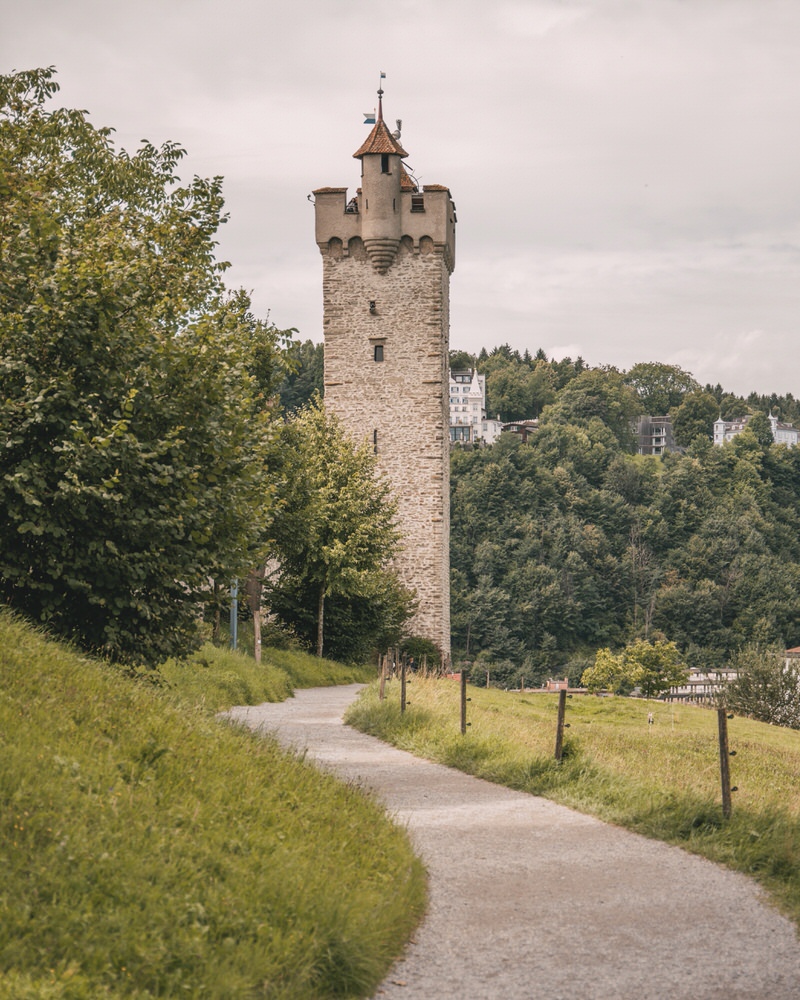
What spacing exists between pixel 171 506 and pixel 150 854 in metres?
6.72

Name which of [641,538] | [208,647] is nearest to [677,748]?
[208,647]

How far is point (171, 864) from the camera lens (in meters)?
5.86

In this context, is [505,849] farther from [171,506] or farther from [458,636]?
[458,636]

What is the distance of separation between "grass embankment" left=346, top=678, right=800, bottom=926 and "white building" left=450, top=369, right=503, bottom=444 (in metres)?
155

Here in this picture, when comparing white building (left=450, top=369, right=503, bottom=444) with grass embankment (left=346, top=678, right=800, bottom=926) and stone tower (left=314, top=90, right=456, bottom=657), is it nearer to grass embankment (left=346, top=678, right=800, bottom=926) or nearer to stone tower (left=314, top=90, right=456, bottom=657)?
stone tower (left=314, top=90, right=456, bottom=657)

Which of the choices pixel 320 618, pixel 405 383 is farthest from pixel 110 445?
pixel 405 383

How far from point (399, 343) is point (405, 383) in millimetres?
1327

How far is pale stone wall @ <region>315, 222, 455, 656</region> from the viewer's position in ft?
133

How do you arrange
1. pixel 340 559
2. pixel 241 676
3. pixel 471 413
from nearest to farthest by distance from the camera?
1. pixel 241 676
2. pixel 340 559
3. pixel 471 413

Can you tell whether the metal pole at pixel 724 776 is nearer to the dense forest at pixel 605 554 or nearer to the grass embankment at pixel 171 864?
the grass embankment at pixel 171 864

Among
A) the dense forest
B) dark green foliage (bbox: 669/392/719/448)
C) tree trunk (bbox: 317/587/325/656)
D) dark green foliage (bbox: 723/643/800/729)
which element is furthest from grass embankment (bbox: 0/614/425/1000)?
dark green foliage (bbox: 669/392/719/448)

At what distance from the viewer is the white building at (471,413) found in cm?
17812

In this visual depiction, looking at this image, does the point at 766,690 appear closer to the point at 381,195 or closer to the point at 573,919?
the point at 381,195

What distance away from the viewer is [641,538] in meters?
115
